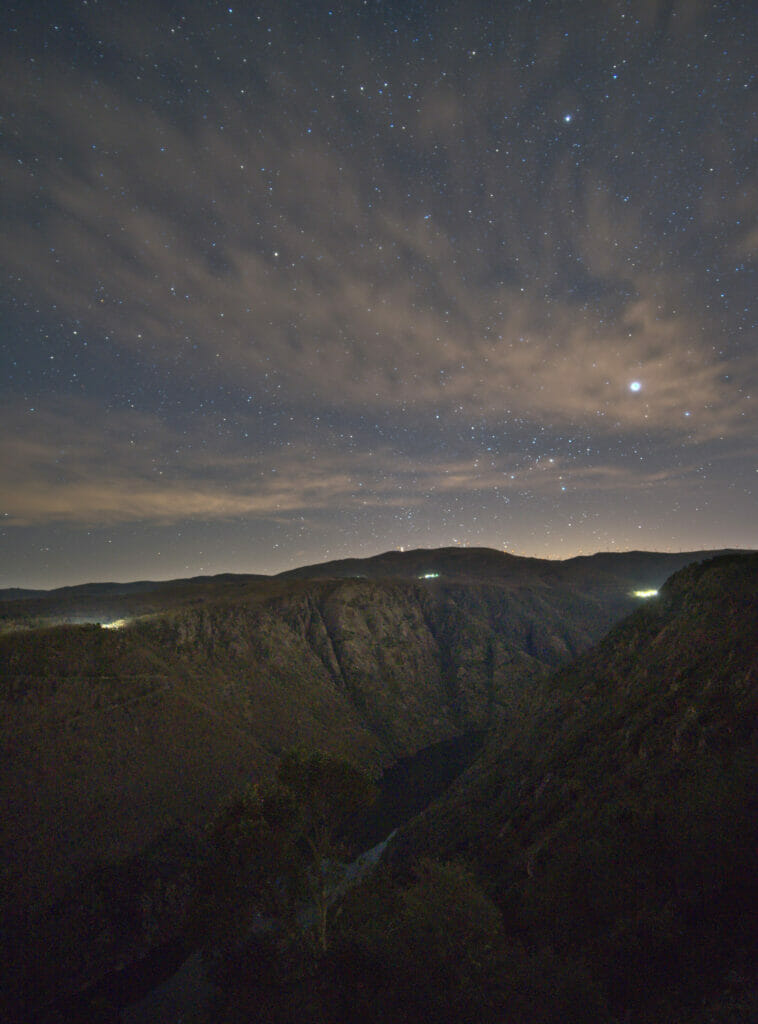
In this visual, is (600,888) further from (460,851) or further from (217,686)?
(217,686)

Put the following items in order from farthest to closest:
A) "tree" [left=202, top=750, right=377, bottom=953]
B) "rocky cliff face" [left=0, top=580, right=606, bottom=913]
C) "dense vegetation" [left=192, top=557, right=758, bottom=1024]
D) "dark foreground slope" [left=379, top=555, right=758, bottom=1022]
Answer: "rocky cliff face" [left=0, top=580, right=606, bottom=913], "tree" [left=202, top=750, right=377, bottom=953], "dark foreground slope" [left=379, top=555, right=758, bottom=1022], "dense vegetation" [left=192, top=557, right=758, bottom=1024]

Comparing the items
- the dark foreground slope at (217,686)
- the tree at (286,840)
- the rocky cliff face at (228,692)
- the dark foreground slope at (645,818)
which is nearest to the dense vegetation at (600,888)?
the dark foreground slope at (645,818)

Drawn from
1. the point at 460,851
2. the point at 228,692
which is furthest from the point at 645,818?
the point at 228,692

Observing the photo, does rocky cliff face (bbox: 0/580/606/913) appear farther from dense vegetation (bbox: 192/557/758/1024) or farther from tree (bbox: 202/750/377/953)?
dense vegetation (bbox: 192/557/758/1024)

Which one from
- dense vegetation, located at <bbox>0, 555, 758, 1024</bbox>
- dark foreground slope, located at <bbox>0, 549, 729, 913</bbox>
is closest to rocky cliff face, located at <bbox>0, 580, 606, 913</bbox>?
dark foreground slope, located at <bbox>0, 549, 729, 913</bbox>

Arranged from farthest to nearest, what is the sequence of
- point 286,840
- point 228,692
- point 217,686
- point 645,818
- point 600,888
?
point 217,686 < point 228,692 < point 286,840 < point 645,818 < point 600,888

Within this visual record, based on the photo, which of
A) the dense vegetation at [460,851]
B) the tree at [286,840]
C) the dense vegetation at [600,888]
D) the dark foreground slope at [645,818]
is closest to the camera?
the dense vegetation at [600,888]

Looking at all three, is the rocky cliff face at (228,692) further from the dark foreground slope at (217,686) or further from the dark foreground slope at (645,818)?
the dark foreground slope at (645,818)

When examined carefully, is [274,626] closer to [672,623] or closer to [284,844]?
[284,844]
